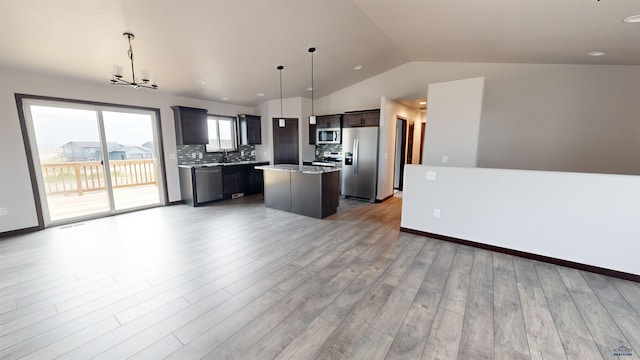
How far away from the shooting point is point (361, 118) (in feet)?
19.4

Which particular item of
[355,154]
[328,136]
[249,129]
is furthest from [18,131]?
[355,154]

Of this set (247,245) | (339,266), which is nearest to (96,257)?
(247,245)

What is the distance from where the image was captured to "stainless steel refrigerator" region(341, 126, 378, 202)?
18.5ft

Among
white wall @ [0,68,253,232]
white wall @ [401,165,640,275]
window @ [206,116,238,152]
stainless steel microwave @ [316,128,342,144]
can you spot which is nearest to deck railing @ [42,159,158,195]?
white wall @ [0,68,253,232]

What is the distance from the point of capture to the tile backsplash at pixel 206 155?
5.68 m

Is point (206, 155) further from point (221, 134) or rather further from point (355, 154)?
point (355, 154)

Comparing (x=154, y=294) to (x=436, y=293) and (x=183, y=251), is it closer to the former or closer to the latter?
(x=183, y=251)

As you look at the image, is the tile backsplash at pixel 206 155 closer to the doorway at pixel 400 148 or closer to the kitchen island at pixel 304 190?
the kitchen island at pixel 304 190

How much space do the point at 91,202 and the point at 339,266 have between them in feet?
17.3

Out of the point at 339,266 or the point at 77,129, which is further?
the point at 77,129

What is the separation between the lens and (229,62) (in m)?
4.13

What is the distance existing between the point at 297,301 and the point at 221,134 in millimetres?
5541

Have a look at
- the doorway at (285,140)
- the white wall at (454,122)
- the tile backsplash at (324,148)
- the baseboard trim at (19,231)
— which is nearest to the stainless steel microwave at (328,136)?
the tile backsplash at (324,148)

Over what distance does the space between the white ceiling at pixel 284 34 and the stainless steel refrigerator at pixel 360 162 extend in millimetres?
1690
